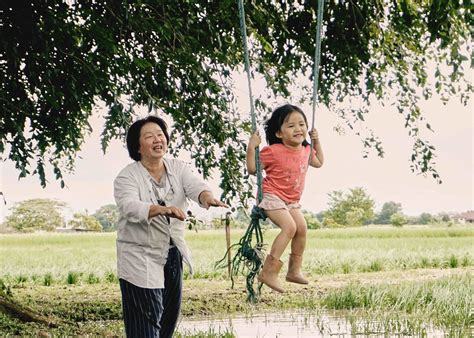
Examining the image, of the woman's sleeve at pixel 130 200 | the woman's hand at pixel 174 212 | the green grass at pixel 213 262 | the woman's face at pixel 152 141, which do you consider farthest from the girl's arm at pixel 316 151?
the green grass at pixel 213 262

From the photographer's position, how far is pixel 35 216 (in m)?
38.9

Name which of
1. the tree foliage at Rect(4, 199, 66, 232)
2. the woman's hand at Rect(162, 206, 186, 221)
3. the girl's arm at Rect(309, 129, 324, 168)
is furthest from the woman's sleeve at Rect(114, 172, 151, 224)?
the tree foliage at Rect(4, 199, 66, 232)

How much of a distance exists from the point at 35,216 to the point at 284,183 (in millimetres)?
36166

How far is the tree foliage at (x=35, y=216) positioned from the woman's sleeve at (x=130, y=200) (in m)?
35.5

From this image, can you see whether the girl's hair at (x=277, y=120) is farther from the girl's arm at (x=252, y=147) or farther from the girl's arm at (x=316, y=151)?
the girl's arm at (x=252, y=147)

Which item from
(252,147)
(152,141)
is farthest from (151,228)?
(252,147)

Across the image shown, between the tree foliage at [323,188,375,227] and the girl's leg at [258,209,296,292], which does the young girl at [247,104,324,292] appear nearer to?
the girl's leg at [258,209,296,292]

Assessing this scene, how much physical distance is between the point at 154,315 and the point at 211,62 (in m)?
5.00

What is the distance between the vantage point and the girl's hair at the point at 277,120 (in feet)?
14.1

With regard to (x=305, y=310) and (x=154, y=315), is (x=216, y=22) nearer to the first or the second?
(x=305, y=310)

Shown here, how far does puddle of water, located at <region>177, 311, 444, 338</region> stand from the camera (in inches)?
261

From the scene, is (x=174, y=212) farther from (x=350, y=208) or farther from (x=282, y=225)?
(x=350, y=208)

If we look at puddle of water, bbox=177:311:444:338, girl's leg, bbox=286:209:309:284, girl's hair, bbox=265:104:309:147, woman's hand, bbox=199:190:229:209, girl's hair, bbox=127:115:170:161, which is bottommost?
puddle of water, bbox=177:311:444:338

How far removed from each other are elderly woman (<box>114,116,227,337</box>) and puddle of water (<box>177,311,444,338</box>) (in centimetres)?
238
